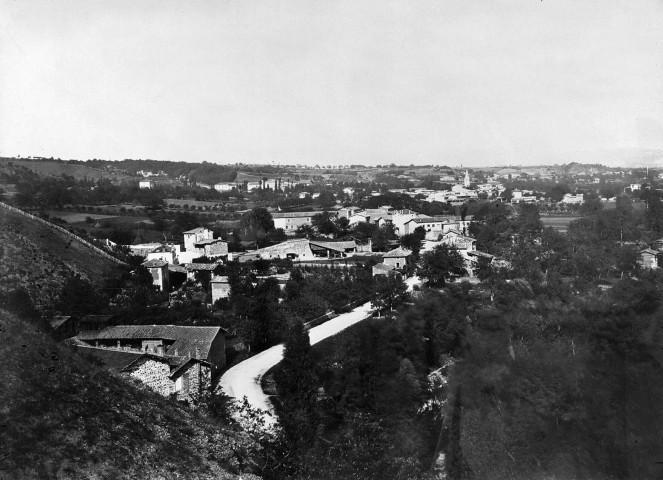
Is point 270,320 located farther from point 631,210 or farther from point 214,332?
point 631,210

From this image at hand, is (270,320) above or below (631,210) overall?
below

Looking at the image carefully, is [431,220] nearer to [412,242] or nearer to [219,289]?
[412,242]

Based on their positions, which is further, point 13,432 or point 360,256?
point 360,256

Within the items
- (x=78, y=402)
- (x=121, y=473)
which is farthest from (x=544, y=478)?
(x=78, y=402)

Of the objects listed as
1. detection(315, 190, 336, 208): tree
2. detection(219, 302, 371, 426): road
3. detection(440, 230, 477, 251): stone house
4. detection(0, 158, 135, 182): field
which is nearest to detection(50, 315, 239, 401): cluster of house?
detection(219, 302, 371, 426): road

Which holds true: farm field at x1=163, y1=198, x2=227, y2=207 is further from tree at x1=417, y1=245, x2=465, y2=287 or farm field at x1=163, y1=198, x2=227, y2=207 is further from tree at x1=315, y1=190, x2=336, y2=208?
tree at x1=417, y1=245, x2=465, y2=287

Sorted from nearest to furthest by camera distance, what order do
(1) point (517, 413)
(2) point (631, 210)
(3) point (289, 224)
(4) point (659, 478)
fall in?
(4) point (659, 478), (1) point (517, 413), (2) point (631, 210), (3) point (289, 224)

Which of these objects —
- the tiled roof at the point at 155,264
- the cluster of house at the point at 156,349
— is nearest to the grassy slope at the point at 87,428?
the cluster of house at the point at 156,349

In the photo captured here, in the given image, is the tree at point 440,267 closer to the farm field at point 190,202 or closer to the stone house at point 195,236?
the stone house at point 195,236
